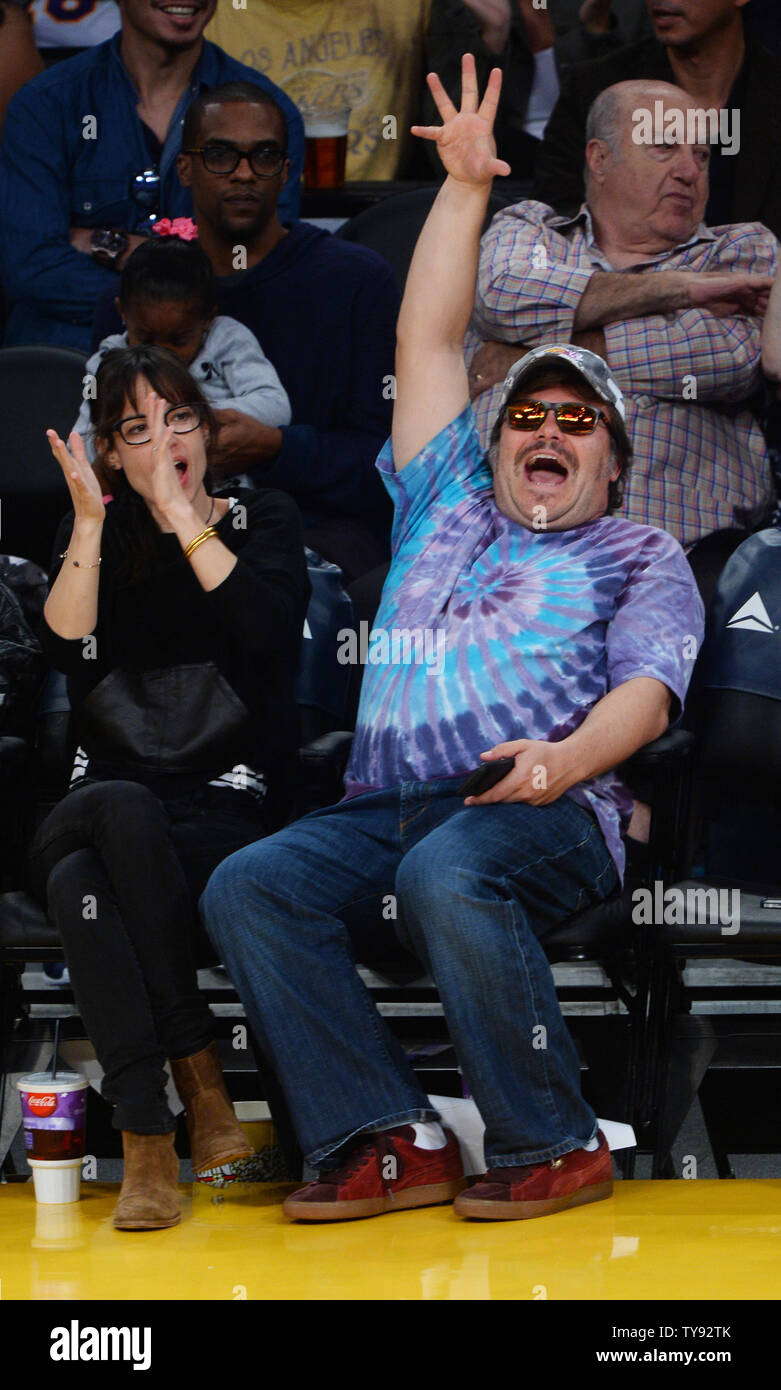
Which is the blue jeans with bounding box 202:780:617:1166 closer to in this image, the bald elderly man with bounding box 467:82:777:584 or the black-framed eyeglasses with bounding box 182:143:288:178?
the bald elderly man with bounding box 467:82:777:584

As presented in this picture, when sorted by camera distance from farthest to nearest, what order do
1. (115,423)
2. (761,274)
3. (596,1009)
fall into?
(761,274) → (596,1009) → (115,423)

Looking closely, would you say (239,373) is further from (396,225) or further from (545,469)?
(545,469)

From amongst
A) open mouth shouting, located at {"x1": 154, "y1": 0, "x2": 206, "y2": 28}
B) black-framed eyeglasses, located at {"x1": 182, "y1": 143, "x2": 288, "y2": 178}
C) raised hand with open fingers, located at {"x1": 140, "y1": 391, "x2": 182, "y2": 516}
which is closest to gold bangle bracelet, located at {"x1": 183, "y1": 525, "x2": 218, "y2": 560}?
raised hand with open fingers, located at {"x1": 140, "y1": 391, "x2": 182, "y2": 516}

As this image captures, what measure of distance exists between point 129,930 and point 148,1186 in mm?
339

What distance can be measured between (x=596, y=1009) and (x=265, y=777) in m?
0.77

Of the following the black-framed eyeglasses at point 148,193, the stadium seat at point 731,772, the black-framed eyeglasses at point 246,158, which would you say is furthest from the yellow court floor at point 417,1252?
the black-framed eyeglasses at point 148,193

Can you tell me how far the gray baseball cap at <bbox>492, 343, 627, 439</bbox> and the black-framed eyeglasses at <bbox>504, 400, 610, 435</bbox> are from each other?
3cm

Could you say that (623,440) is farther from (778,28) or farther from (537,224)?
(778,28)

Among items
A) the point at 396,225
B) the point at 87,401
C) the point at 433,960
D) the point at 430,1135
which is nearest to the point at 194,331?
the point at 87,401

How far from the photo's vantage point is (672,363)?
3322mm

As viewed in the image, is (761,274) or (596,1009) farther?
(761,274)

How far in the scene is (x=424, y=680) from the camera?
8.66 feet
